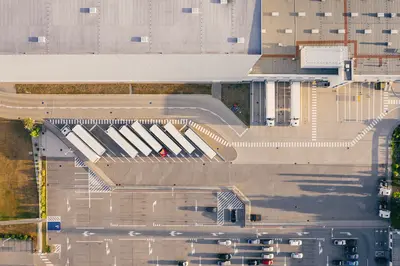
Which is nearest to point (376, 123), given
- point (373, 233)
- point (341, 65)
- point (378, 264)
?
point (341, 65)

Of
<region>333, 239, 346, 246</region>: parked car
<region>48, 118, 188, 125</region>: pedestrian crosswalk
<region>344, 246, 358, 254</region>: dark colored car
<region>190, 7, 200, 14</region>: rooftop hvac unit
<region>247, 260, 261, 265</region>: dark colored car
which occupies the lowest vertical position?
<region>247, 260, 261, 265</region>: dark colored car

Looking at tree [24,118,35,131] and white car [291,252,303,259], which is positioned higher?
tree [24,118,35,131]

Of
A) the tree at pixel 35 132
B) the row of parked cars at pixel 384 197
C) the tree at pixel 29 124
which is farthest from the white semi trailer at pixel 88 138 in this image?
the row of parked cars at pixel 384 197

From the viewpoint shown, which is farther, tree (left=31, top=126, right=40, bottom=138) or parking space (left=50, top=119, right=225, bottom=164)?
parking space (left=50, top=119, right=225, bottom=164)

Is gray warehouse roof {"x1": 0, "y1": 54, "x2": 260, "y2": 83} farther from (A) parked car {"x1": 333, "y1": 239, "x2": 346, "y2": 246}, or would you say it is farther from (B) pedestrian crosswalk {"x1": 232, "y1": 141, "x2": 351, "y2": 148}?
(A) parked car {"x1": 333, "y1": 239, "x2": 346, "y2": 246}

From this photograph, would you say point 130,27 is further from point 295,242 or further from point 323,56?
point 295,242

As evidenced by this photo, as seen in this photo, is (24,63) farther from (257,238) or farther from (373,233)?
(373,233)

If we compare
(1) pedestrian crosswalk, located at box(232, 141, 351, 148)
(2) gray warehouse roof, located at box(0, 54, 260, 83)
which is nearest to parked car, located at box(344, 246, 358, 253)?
(1) pedestrian crosswalk, located at box(232, 141, 351, 148)
